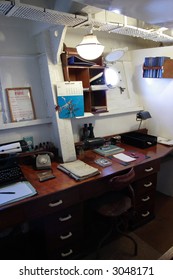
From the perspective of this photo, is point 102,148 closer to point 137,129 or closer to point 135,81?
point 137,129

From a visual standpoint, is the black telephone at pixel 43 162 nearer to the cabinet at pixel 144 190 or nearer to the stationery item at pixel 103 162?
the stationery item at pixel 103 162

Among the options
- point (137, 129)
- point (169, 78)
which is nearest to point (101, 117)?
point (137, 129)

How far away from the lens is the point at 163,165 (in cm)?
279

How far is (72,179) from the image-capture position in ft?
5.50

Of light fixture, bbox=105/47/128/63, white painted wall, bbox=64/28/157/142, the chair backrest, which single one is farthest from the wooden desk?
light fixture, bbox=105/47/128/63

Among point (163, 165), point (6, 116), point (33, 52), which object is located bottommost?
point (163, 165)

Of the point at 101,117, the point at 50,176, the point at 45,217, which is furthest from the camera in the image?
the point at 101,117

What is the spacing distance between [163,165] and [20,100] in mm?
2033

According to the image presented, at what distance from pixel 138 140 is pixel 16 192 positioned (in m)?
1.52

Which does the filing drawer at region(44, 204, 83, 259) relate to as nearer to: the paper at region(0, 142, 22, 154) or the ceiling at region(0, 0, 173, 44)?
the paper at region(0, 142, 22, 154)

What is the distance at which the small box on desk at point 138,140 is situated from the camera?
2370mm

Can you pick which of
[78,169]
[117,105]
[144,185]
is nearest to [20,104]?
[78,169]

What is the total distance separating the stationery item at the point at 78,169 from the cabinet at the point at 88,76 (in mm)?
656

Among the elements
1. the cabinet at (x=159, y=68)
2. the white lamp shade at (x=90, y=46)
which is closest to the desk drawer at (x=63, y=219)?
the white lamp shade at (x=90, y=46)
